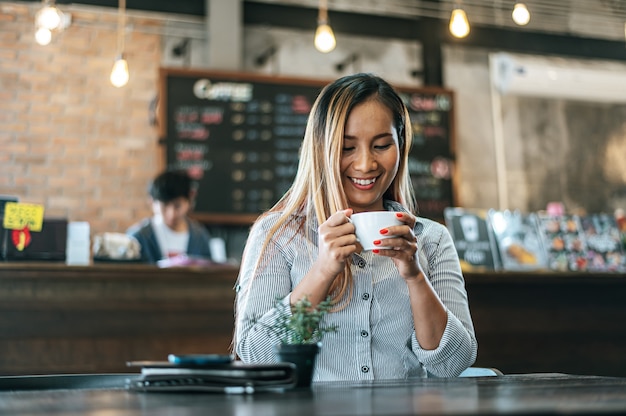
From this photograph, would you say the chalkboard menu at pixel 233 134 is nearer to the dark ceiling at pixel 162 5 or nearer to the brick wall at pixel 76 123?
the brick wall at pixel 76 123

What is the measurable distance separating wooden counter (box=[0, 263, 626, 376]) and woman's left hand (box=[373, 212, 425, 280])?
7.29 feet

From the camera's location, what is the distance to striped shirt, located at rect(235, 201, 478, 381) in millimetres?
1882

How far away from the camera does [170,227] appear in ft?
16.4

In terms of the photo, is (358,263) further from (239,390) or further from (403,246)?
(239,390)

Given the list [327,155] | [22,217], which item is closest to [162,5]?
[22,217]

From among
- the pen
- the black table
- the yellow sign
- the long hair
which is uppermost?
the yellow sign

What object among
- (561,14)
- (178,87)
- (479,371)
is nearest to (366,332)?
(479,371)

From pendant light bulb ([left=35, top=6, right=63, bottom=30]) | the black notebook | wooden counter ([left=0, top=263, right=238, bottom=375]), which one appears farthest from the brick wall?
the black notebook

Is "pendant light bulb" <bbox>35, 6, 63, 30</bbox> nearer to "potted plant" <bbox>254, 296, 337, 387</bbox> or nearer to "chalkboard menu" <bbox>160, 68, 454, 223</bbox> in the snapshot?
"chalkboard menu" <bbox>160, 68, 454, 223</bbox>

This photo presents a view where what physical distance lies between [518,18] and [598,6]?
3904mm

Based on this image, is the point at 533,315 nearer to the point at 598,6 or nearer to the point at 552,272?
the point at 552,272

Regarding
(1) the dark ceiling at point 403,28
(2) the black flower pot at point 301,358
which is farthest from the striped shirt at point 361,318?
(1) the dark ceiling at point 403,28

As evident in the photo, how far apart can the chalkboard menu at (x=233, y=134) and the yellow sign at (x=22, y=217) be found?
6.80 feet

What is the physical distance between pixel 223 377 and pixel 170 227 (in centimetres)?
372
